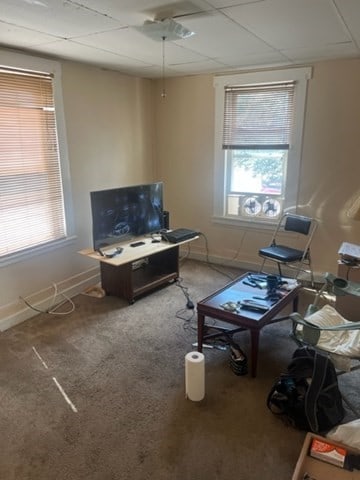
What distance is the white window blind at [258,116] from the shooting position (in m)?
3.76

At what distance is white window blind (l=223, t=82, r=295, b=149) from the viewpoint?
3.76 m

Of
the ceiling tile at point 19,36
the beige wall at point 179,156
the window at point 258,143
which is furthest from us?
the window at point 258,143

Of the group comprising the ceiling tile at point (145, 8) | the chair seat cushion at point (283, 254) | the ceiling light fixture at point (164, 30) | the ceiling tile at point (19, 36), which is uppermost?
the ceiling tile at point (19, 36)

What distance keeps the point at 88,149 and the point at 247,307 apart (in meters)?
2.33

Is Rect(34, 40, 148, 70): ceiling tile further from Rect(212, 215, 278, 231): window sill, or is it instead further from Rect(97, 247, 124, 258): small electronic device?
Rect(212, 215, 278, 231): window sill

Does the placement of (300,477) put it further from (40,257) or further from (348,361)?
(40,257)

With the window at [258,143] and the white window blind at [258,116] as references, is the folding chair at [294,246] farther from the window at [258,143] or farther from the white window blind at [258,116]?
the white window blind at [258,116]

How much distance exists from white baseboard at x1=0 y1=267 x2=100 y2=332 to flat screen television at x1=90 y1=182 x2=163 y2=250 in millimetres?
580

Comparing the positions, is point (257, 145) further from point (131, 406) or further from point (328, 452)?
point (328, 452)

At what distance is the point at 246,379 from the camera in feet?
7.91

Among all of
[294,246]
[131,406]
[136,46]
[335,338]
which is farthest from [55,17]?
[294,246]

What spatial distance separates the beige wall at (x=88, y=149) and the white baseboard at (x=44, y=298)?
14 millimetres

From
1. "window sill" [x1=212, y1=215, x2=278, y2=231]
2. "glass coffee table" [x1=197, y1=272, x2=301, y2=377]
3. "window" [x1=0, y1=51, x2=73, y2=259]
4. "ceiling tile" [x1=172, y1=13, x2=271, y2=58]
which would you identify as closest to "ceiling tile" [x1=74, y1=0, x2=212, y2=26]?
"ceiling tile" [x1=172, y1=13, x2=271, y2=58]

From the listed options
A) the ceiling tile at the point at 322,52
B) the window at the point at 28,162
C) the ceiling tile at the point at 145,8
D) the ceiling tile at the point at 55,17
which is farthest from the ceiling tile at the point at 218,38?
A: the window at the point at 28,162
